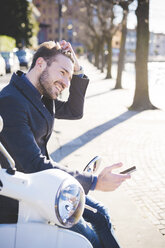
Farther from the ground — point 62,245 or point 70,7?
point 70,7

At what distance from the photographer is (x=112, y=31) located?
22.5 m

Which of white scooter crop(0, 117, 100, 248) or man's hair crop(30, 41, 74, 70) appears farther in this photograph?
man's hair crop(30, 41, 74, 70)

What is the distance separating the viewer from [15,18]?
133 feet

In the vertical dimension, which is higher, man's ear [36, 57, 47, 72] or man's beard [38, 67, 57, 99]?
man's ear [36, 57, 47, 72]

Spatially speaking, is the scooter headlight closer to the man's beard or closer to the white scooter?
the white scooter

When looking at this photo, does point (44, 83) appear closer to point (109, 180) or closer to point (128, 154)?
point (109, 180)

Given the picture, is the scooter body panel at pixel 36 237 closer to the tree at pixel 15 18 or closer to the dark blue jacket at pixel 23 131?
the dark blue jacket at pixel 23 131

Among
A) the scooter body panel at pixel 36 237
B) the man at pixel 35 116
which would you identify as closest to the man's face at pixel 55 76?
the man at pixel 35 116

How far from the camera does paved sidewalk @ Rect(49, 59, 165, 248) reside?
3291mm

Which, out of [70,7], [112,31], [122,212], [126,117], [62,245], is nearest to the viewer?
[62,245]

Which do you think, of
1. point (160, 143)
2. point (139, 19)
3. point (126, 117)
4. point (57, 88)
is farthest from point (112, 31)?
point (57, 88)

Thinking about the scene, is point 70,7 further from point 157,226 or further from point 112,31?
point 157,226

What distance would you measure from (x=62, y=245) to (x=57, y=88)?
3.77 ft

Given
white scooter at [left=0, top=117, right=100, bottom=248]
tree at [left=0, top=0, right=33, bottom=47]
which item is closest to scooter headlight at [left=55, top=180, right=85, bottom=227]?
white scooter at [left=0, top=117, right=100, bottom=248]
